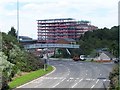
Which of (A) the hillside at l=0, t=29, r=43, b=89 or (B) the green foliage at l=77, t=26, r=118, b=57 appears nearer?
(A) the hillside at l=0, t=29, r=43, b=89

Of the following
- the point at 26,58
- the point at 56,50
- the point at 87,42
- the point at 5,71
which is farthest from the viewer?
the point at 56,50

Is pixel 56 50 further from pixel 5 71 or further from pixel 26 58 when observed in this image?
pixel 5 71

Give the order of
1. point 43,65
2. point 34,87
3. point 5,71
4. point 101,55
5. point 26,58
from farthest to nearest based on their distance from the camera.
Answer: point 101,55, point 43,65, point 26,58, point 34,87, point 5,71

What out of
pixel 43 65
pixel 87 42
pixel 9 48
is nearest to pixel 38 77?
pixel 9 48

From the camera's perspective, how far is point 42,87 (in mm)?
44188

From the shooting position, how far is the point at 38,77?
55.8m

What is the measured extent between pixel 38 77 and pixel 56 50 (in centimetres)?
7328

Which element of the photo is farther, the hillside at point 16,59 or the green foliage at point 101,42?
the green foliage at point 101,42

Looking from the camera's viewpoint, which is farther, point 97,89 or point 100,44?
point 100,44

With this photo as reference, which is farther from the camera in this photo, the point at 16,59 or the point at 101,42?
the point at 101,42

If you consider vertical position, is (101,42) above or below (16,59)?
above

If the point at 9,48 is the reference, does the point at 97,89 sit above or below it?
below

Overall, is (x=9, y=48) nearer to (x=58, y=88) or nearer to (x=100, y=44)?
(x=58, y=88)

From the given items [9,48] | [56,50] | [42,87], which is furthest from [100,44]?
[42,87]
